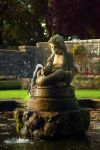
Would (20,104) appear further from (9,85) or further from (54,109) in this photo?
(9,85)

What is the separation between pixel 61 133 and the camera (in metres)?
11.2

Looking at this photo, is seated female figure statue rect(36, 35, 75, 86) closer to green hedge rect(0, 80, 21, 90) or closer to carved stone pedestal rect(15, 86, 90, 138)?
carved stone pedestal rect(15, 86, 90, 138)

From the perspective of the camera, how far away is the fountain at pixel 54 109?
36.6 ft

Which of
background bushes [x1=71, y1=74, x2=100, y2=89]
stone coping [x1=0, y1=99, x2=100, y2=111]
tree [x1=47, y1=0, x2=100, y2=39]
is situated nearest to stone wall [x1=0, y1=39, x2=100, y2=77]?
background bushes [x1=71, y1=74, x2=100, y2=89]

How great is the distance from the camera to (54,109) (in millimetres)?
11406

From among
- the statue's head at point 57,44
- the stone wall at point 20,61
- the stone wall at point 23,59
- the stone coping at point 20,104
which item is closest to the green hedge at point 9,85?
the stone wall at point 23,59

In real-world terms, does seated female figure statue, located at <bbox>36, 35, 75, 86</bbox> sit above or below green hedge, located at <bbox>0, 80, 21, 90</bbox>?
above

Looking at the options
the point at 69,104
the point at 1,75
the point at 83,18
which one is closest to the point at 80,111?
the point at 69,104

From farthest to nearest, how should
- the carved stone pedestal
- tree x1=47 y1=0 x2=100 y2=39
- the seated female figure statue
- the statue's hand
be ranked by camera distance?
tree x1=47 y1=0 x2=100 y2=39 → the statue's hand → the seated female figure statue → the carved stone pedestal

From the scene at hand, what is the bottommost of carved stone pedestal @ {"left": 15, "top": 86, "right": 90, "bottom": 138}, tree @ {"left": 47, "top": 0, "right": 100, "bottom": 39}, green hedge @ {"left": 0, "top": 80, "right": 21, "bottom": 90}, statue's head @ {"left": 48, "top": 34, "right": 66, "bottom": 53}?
green hedge @ {"left": 0, "top": 80, "right": 21, "bottom": 90}

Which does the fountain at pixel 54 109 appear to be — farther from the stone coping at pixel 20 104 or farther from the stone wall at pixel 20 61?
the stone wall at pixel 20 61

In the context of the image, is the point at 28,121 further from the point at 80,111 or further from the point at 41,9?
the point at 41,9

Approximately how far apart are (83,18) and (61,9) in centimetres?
211

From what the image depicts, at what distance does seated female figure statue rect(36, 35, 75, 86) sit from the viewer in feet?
37.7
